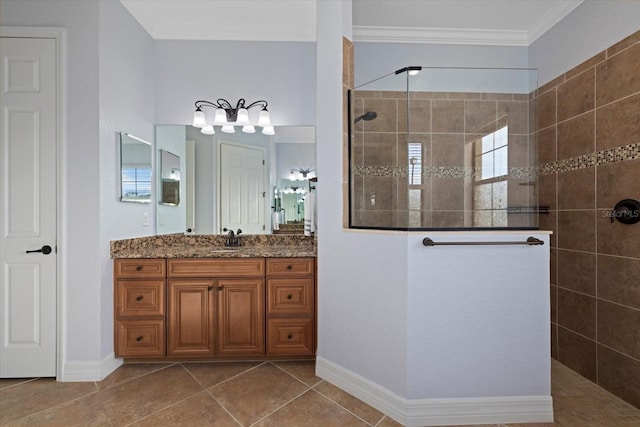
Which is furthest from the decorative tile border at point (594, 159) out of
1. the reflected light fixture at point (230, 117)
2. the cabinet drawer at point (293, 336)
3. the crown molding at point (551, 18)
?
the reflected light fixture at point (230, 117)

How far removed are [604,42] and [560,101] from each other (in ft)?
1.42

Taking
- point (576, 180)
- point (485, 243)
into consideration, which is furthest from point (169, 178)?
point (576, 180)

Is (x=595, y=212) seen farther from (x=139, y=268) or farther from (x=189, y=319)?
(x=139, y=268)

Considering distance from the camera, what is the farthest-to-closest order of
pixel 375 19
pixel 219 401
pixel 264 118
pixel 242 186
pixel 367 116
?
pixel 242 186 → pixel 264 118 → pixel 375 19 → pixel 367 116 → pixel 219 401

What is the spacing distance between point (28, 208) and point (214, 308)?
144 centimetres

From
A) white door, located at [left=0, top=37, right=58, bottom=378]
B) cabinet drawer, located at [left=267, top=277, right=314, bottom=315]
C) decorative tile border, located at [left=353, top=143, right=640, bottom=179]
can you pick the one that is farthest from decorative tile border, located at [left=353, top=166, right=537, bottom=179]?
white door, located at [left=0, top=37, right=58, bottom=378]

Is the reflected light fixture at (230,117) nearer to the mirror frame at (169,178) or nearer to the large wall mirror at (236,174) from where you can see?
the large wall mirror at (236,174)

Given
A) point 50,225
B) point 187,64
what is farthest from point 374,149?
point 50,225

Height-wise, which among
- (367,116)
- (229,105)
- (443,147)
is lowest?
(443,147)

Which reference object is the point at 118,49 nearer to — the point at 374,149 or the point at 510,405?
the point at 374,149

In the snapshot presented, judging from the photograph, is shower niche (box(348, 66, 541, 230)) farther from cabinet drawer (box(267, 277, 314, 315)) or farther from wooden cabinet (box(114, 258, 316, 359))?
wooden cabinet (box(114, 258, 316, 359))

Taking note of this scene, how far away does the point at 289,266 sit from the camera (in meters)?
2.42

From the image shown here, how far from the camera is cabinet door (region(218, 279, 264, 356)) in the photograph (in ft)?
7.86

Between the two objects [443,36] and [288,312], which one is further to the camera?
[443,36]
